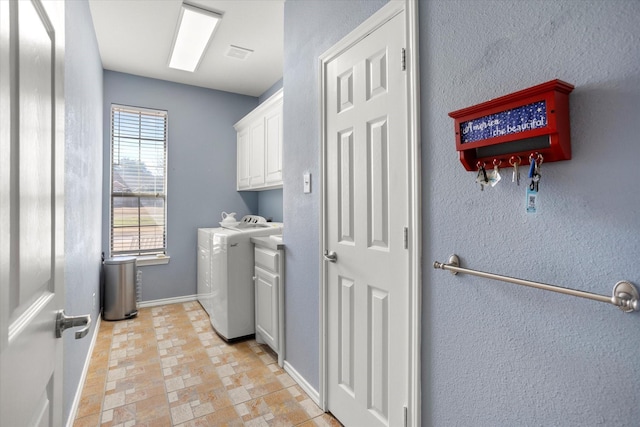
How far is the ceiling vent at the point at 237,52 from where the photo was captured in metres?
3.16

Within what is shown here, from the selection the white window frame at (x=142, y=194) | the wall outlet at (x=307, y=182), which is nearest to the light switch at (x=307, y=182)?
the wall outlet at (x=307, y=182)

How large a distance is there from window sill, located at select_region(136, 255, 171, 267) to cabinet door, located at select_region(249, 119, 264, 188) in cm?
138

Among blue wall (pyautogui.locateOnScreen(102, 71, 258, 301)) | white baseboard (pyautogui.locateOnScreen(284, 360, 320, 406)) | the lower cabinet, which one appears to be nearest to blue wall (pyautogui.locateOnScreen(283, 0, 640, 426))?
white baseboard (pyautogui.locateOnScreen(284, 360, 320, 406))

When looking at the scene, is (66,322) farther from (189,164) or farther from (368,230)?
(189,164)

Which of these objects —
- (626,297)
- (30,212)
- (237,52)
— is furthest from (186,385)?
(237,52)

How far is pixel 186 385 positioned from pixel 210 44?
2.85m

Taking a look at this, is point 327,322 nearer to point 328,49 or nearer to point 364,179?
point 364,179

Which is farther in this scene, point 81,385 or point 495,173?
point 81,385

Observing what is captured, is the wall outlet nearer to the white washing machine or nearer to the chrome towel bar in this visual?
the white washing machine

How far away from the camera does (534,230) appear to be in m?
0.94

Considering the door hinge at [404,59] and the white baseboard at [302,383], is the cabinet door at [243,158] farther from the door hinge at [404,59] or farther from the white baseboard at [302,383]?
the door hinge at [404,59]

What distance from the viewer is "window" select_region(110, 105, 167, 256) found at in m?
3.84

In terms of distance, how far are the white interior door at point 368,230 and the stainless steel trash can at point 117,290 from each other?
263 centimetres

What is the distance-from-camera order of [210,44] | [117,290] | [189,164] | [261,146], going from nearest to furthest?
[210,44] < [117,290] < [261,146] < [189,164]
